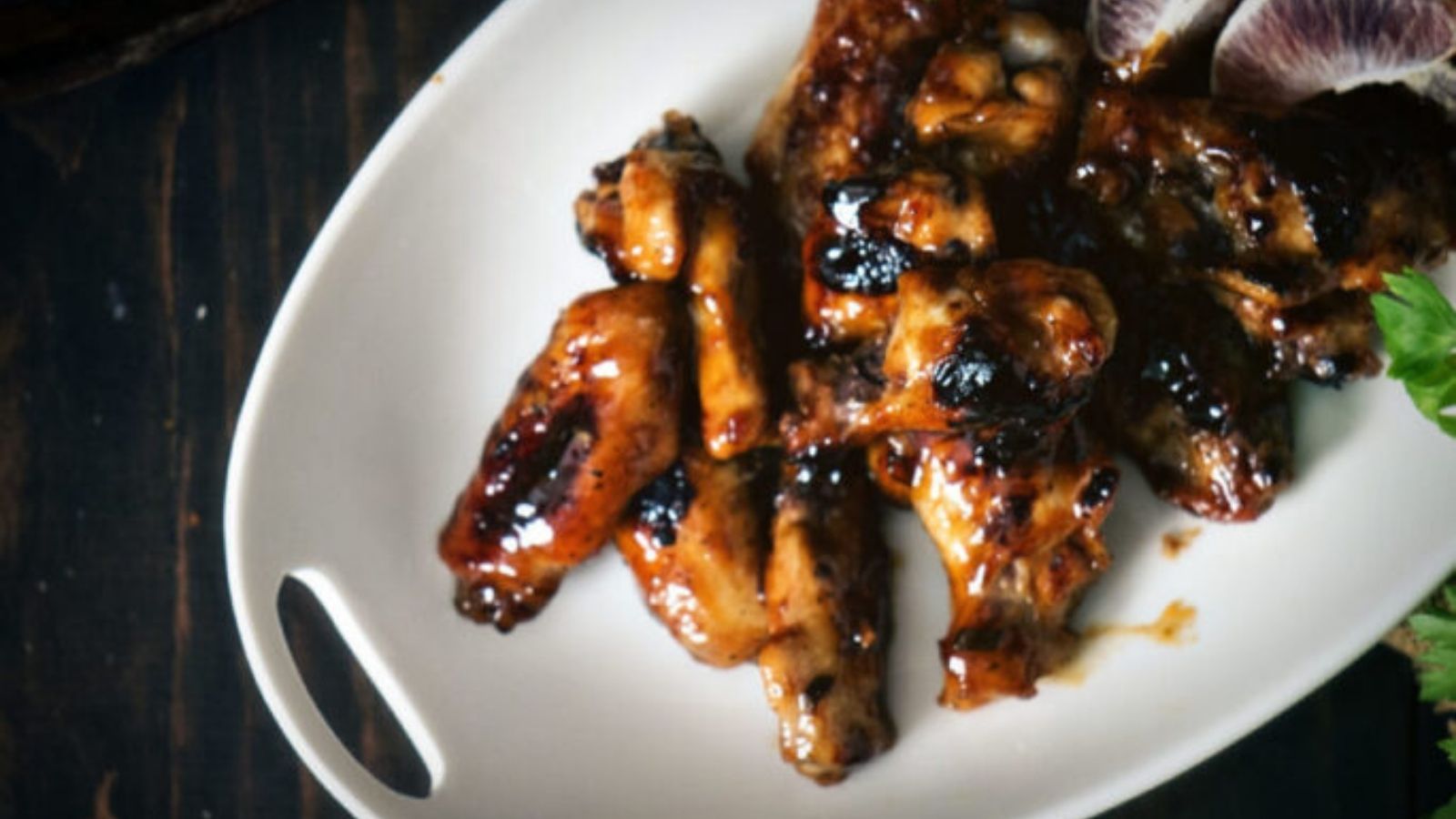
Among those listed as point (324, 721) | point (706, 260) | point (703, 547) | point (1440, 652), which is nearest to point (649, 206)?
point (706, 260)

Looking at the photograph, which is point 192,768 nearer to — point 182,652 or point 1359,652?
point 182,652

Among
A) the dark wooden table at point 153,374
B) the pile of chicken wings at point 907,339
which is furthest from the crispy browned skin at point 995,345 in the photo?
the dark wooden table at point 153,374

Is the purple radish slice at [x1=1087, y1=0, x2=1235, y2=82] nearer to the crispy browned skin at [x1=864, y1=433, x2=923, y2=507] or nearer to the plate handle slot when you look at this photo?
the crispy browned skin at [x1=864, y1=433, x2=923, y2=507]

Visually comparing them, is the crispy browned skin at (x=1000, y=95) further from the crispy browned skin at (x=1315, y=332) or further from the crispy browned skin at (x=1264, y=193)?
the crispy browned skin at (x=1315, y=332)

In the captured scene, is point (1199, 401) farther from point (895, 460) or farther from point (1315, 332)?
point (895, 460)

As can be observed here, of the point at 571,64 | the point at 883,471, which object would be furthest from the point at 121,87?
the point at 883,471

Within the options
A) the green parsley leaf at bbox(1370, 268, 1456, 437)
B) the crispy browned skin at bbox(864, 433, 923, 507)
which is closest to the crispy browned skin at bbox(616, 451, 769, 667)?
the crispy browned skin at bbox(864, 433, 923, 507)

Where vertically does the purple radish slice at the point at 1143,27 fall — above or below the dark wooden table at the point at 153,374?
above

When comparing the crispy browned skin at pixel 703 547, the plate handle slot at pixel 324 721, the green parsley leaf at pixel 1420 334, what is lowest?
the plate handle slot at pixel 324 721
